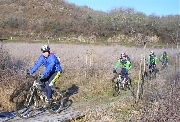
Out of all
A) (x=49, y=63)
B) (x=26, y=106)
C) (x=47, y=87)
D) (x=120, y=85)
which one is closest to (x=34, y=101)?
(x=26, y=106)

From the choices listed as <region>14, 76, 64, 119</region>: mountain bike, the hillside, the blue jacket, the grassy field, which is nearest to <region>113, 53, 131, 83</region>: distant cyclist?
the grassy field

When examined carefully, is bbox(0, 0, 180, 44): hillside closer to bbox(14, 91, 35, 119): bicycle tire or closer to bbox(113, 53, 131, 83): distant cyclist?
bbox(113, 53, 131, 83): distant cyclist

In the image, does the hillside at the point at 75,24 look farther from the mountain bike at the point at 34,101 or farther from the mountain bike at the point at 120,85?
the mountain bike at the point at 34,101

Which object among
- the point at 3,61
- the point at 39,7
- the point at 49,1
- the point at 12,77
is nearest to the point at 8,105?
the point at 12,77

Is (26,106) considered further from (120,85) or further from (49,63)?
(120,85)

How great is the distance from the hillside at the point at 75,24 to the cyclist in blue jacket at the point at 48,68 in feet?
119

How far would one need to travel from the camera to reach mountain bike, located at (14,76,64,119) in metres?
10.3

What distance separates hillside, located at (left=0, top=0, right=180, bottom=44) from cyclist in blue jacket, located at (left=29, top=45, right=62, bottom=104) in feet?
119

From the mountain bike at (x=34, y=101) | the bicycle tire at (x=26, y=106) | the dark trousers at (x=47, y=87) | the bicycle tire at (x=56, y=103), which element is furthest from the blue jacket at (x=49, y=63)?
the bicycle tire at (x=56, y=103)

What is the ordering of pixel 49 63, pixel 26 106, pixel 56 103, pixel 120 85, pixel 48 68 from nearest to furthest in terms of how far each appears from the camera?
pixel 48 68 < pixel 49 63 < pixel 26 106 < pixel 56 103 < pixel 120 85

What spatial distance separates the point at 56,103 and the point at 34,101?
1.05 m

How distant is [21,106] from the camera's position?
37.5ft

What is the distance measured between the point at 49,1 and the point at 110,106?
69.3 meters

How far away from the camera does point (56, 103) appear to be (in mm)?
11289
